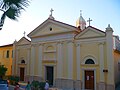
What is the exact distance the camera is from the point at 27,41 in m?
27.5

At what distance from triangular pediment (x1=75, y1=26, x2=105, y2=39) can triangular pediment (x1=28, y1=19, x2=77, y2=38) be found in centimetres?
110

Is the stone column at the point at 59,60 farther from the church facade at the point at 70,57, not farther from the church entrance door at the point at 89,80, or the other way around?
the church entrance door at the point at 89,80

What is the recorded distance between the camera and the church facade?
19.0 m

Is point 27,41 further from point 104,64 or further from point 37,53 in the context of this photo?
point 104,64

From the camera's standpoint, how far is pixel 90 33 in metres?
20.3

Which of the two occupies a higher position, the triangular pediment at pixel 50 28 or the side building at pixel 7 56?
the triangular pediment at pixel 50 28

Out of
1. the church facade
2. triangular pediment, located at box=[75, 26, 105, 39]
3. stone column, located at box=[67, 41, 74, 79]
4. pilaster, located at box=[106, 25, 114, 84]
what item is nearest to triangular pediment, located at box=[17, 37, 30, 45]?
the church facade

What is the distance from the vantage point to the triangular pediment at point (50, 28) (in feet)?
73.4

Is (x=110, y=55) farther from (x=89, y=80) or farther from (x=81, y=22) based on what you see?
(x=81, y=22)

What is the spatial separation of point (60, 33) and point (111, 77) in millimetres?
8057

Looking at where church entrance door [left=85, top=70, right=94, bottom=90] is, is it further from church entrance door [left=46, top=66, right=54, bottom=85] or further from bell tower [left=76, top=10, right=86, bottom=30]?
bell tower [left=76, top=10, right=86, bottom=30]

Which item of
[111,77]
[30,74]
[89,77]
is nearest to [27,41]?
[30,74]

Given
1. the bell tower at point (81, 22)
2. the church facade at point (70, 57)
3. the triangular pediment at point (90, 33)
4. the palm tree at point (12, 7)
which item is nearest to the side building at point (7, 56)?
the church facade at point (70, 57)

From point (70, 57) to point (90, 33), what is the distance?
3573 millimetres
